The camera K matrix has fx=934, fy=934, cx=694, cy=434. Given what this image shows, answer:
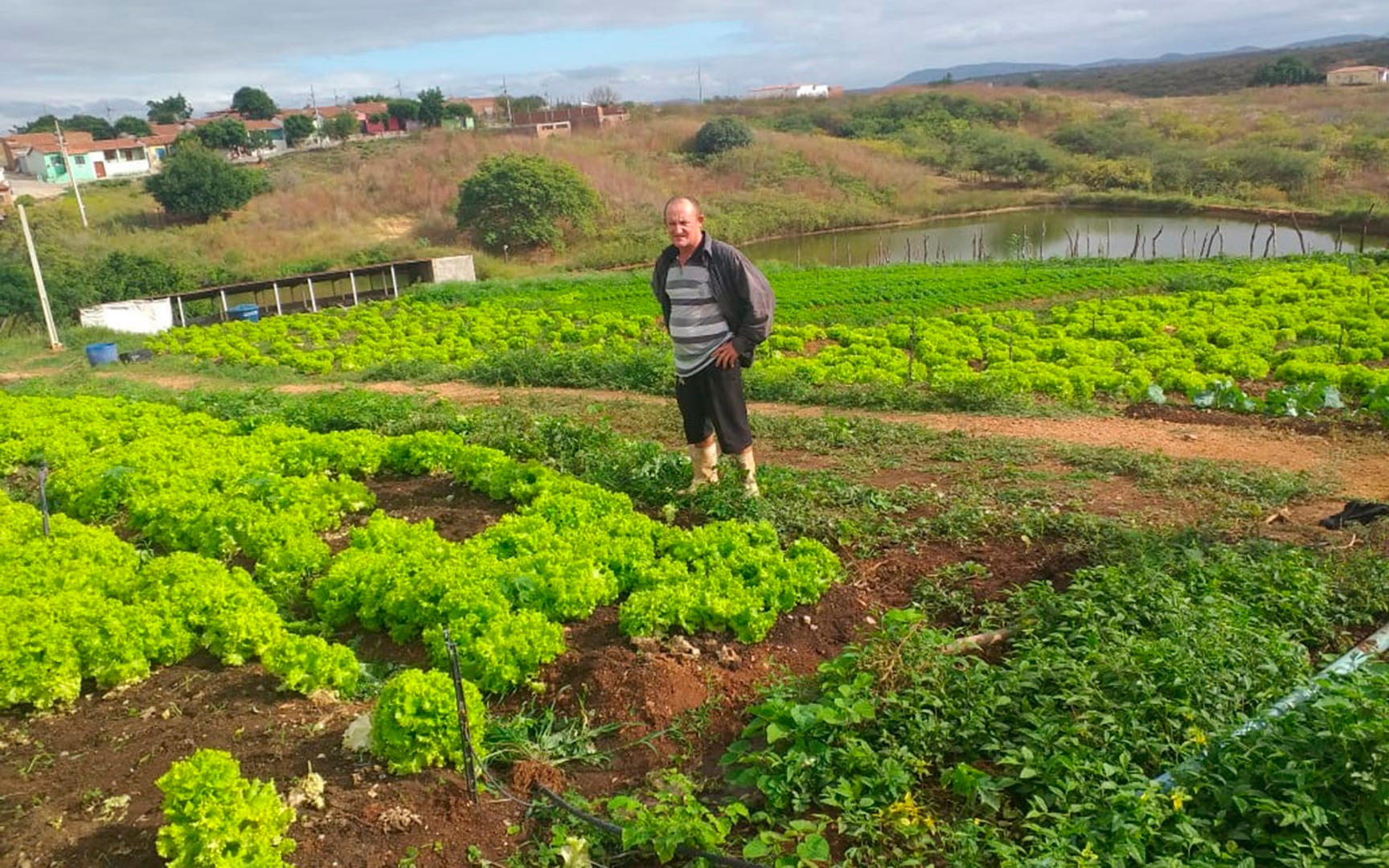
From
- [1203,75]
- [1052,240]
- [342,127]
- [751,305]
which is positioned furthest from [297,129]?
[1203,75]

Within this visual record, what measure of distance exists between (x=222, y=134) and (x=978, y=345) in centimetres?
8203

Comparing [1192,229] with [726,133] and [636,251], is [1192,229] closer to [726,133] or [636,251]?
[636,251]

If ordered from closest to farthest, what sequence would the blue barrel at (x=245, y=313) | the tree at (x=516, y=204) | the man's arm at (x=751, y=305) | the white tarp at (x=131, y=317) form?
the man's arm at (x=751, y=305), the white tarp at (x=131, y=317), the blue barrel at (x=245, y=313), the tree at (x=516, y=204)

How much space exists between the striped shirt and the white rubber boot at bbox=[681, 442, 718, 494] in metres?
0.85

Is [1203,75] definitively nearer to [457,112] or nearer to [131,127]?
[457,112]

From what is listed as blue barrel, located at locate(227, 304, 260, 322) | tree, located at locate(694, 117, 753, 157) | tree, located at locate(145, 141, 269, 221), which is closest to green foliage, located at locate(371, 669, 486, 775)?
blue barrel, located at locate(227, 304, 260, 322)

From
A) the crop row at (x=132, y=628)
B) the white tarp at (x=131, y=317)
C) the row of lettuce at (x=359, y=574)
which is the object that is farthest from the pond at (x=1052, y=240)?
the crop row at (x=132, y=628)

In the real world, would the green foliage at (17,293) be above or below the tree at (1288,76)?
below

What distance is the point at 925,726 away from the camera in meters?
4.43

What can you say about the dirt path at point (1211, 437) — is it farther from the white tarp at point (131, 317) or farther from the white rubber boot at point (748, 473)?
the white tarp at point (131, 317)

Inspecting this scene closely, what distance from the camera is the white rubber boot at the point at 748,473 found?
7879 mm

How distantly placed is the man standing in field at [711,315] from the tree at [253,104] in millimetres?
126893

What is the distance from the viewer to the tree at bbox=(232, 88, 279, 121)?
11675 centimetres

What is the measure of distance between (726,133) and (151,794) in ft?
236
